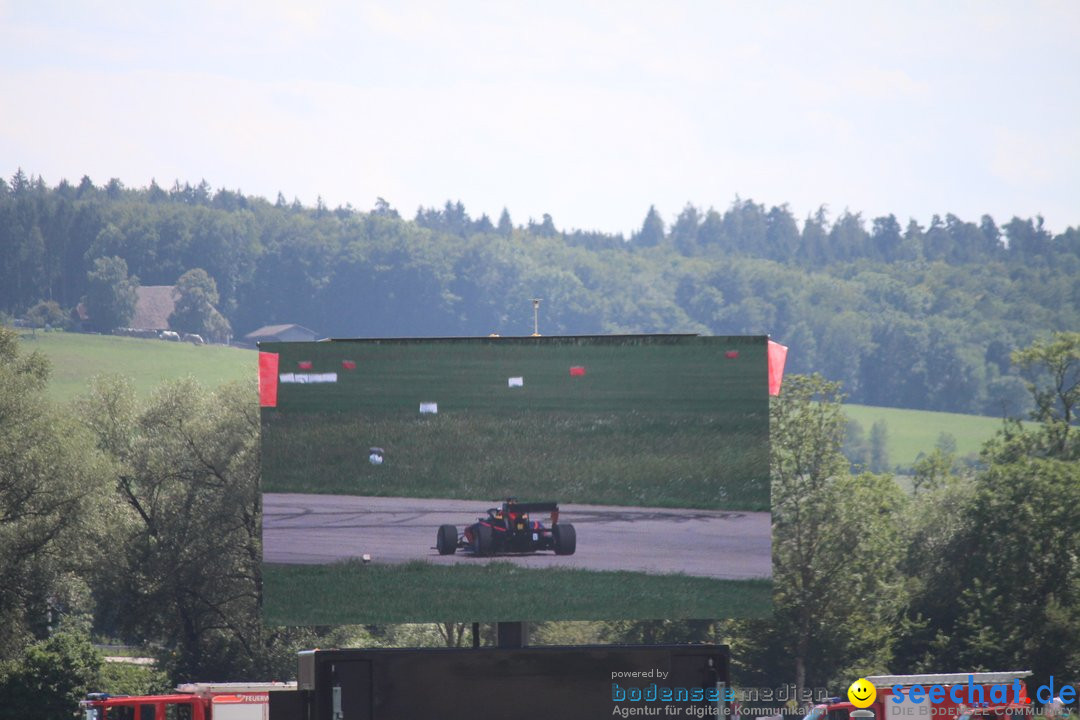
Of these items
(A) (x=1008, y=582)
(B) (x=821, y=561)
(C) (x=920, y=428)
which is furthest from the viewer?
(C) (x=920, y=428)

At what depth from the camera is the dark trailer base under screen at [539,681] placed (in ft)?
33.6

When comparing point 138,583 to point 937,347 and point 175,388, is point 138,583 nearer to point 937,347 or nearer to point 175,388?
point 175,388

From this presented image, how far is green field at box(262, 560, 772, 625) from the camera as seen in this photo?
43.4 feet

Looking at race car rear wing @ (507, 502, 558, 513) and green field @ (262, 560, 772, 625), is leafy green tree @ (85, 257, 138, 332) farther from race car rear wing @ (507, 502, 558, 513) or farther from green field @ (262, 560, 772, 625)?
race car rear wing @ (507, 502, 558, 513)

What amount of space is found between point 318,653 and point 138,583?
2305 centimetres

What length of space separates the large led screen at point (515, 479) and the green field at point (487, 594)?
1 cm

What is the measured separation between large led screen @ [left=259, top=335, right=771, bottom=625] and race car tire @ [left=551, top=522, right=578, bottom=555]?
0.05ft

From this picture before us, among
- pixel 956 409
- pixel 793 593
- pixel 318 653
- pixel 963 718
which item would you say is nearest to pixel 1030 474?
pixel 793 593

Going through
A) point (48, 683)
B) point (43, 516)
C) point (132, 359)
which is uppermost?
point (132, 359)

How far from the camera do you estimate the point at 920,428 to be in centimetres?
10762

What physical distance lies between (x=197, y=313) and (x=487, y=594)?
109m

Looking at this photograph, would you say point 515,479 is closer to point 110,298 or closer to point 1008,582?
point 1008,582

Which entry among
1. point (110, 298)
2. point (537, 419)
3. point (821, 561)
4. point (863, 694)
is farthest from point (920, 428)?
point (537, 419)

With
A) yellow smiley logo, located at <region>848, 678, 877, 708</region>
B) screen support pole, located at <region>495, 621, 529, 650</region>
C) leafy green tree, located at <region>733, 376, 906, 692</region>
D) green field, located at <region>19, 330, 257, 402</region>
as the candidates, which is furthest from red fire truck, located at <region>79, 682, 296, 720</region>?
green field, located at <region>19, 330, 257, 402</region>
